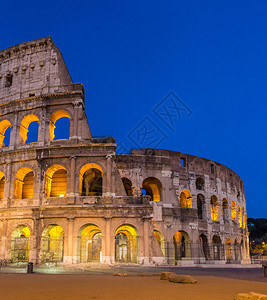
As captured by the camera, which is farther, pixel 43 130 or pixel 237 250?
pixel 237 250

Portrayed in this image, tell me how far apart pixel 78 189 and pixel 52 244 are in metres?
5.84

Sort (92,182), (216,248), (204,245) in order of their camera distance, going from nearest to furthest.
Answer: (92,182) → (204,245) → (216,248)

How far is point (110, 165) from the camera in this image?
20812mm

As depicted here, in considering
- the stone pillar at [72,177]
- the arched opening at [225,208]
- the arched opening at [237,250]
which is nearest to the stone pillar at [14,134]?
the stone pillar at [72,177]

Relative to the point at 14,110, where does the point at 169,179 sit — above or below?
below

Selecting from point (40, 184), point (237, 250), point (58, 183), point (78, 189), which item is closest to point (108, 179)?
point (78, 189)

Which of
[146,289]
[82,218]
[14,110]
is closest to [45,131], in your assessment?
[14,110]

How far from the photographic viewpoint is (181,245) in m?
26.7

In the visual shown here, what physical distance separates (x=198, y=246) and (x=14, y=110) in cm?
1797

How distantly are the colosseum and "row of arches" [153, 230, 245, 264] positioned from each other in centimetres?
9

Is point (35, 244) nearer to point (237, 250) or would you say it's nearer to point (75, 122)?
point (75, 122)

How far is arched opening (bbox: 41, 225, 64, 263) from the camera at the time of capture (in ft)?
66.2

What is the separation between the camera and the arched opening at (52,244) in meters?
20.2

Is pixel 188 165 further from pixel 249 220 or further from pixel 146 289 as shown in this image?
pixel 249 220
